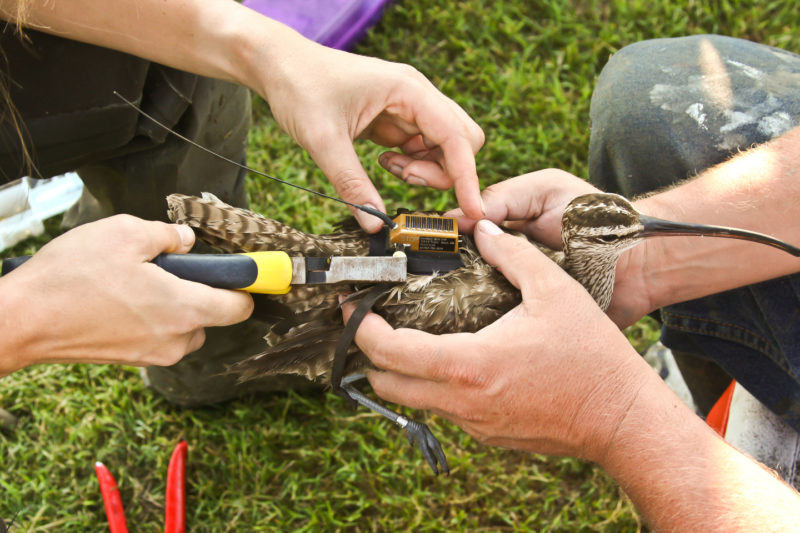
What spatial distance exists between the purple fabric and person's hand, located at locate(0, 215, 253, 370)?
2942mm

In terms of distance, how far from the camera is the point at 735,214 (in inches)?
101

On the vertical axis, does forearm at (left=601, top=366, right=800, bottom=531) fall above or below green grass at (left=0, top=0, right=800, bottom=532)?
above

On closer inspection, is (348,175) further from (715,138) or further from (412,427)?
(715,138)

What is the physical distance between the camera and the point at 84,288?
1829 mm

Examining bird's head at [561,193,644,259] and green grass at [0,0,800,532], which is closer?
bird's head at [561,193,644,259]

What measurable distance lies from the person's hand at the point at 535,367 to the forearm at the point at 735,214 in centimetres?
66

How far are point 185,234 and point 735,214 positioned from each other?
2.13 meters

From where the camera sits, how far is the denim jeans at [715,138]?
8.36ft

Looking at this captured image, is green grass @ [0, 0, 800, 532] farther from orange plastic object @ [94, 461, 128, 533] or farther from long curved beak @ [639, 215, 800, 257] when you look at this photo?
long curved beak @ [639, 215, 800, 257]

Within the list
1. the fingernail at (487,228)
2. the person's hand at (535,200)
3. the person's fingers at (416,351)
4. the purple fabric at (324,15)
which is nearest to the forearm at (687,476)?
the person's fingers at (416,351)

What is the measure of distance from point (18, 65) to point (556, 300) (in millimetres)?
2184

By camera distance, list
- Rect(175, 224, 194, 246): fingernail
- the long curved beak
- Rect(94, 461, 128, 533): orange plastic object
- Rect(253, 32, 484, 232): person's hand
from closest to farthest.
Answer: Rect(175, 224, 194, 246): fingernail
the long curved beak
Rect(253, 32, 484, 232): person's hand
Rect(94, 461, 128, 533): orange plastic object

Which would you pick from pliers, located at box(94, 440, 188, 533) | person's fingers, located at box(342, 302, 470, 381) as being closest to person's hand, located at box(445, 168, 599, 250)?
person's fingers, located at box(342, 302, 470, 381)

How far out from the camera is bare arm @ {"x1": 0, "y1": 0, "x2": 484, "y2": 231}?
232 cm
